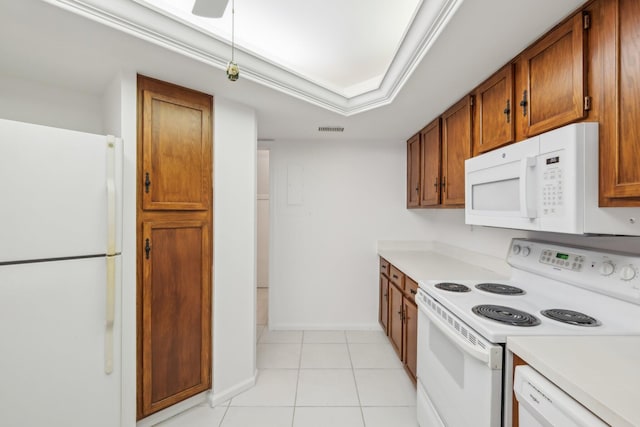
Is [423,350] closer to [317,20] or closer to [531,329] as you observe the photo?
[531,329]

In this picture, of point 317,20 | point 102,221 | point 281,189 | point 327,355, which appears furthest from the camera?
point 281,189

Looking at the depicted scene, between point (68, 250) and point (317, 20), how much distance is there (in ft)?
6.29

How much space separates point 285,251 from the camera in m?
3.28

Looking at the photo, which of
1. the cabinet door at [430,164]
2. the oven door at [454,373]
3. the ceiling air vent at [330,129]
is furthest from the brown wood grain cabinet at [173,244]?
the cabinet door at [430,164]

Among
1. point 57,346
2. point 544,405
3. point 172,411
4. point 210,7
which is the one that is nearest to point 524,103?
point 544,405

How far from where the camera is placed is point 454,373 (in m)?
1.32

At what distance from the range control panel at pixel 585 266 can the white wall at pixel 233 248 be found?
1.83 meters

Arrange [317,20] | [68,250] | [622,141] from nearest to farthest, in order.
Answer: [622,141] < [68,250] < [317,20]

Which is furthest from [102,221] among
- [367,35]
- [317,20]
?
[367,35]

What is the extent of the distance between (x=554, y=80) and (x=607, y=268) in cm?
83

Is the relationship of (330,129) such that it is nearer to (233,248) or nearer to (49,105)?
(233,248)

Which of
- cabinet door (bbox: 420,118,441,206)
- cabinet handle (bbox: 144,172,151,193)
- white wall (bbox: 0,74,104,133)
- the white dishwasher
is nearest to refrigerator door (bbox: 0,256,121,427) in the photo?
cabinet handle (bbox: 144,172,151,193)

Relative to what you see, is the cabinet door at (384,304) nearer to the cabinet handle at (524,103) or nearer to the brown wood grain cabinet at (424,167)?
the brown wood grain cabinet at (424,167)

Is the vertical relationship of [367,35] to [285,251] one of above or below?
above
